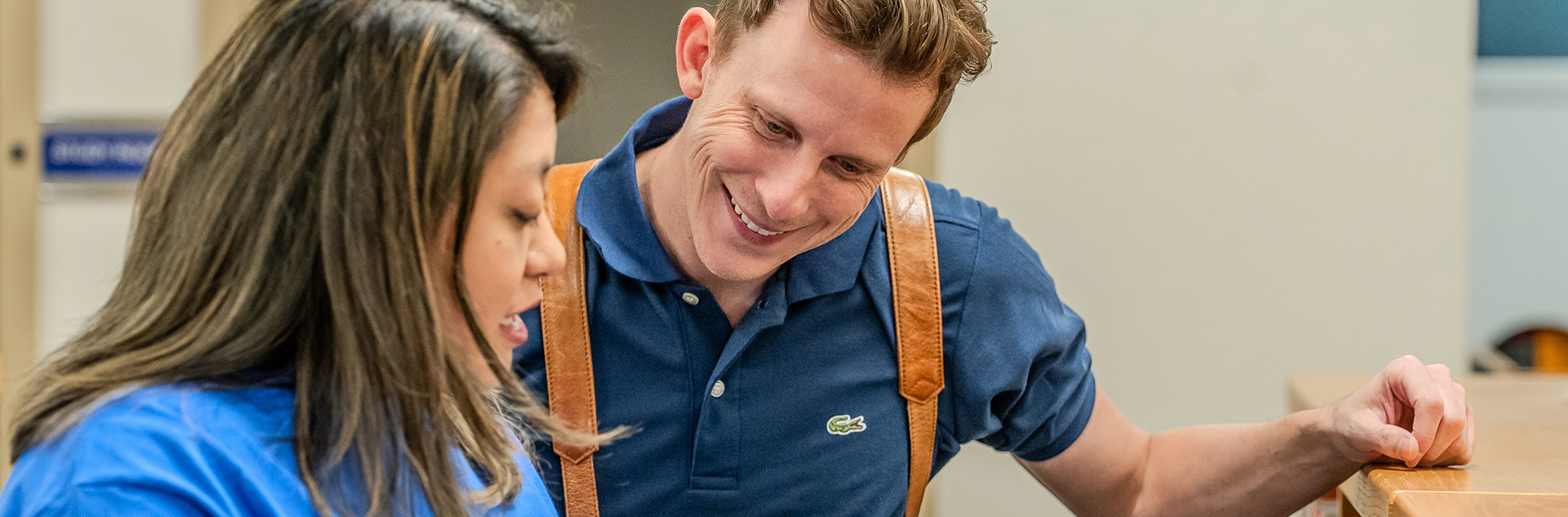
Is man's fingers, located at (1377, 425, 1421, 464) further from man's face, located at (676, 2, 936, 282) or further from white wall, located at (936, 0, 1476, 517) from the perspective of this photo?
white wall, located at (936, 0, 1476, 517)

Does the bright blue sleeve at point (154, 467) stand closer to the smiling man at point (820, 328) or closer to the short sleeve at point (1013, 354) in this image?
the smiling man at point (820, 328)

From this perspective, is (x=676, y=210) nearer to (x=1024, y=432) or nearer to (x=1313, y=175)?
(x=1024, y=432)

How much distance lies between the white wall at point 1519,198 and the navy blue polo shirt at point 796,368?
2155 mm

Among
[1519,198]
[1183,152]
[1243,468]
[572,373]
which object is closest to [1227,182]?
[1183,152]

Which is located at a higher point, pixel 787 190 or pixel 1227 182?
pixel 787 190

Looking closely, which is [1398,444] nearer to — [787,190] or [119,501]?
[787,190]

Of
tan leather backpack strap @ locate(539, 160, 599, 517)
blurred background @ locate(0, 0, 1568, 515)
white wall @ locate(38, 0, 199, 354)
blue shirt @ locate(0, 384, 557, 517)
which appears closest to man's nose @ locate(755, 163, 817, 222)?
tan leather backpack strap @ locate(539, 160, 599, 517)

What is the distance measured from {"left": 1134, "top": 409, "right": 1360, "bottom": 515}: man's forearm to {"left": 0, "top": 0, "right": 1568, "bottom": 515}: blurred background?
93cm

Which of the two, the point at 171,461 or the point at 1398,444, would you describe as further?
the point at 1398,444

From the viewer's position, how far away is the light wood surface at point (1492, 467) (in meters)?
0.84

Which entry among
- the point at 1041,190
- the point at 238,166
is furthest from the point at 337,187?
the point at 1041,190

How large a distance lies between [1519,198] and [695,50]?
8.46 ft

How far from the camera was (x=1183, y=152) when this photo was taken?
222 centimetres

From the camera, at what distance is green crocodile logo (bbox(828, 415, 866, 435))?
4.17 feet
